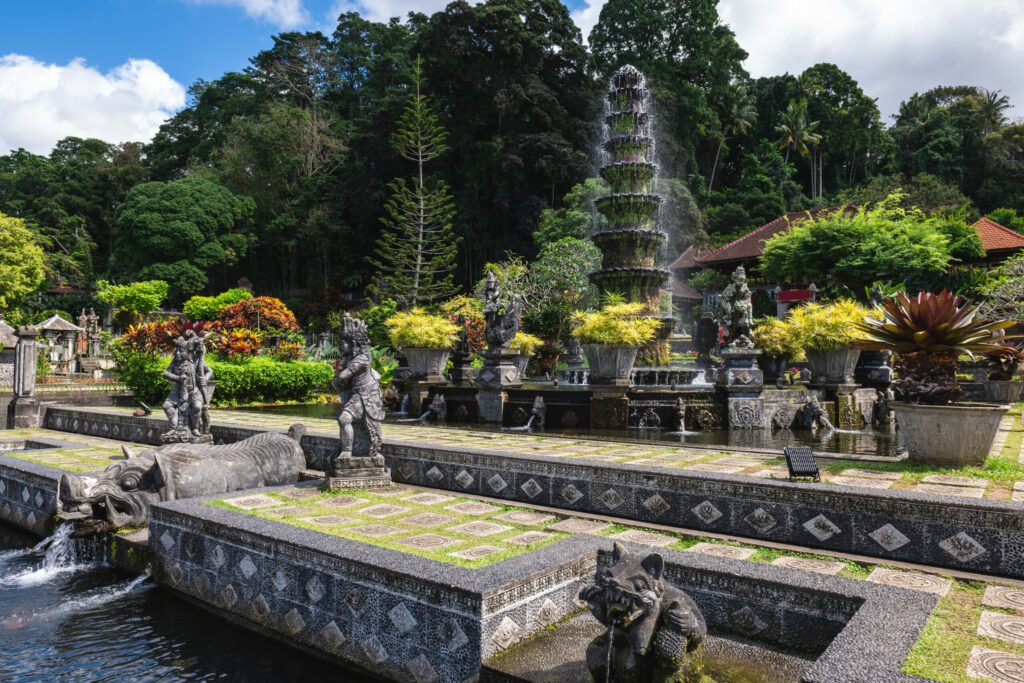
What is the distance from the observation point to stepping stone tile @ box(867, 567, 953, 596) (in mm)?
4307

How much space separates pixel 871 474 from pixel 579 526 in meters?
3.20

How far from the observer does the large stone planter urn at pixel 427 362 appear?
15.2m

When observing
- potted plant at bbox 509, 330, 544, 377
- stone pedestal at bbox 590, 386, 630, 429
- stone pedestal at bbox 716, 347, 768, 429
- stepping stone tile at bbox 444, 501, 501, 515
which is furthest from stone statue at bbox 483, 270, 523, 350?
stepping stone tile at bbox 444, 501, 501, 515

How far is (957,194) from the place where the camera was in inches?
1348

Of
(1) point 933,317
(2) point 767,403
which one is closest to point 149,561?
(1) point 933,317

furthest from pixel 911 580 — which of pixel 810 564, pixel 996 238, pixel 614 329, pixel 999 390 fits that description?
pixel 996 238

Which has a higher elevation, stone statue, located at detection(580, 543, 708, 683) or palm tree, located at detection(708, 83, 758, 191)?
palm tree, located at detection(708, 83, 758, 191)

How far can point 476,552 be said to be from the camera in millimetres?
5000

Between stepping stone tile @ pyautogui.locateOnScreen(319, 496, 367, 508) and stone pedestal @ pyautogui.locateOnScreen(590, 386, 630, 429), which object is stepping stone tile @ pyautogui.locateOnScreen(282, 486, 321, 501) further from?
stone pedestal @ pyautogui.locateOnScreen(590, 386, 630, 429)

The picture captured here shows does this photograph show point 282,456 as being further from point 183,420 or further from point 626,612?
point 626,612

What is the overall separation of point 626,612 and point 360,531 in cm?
317

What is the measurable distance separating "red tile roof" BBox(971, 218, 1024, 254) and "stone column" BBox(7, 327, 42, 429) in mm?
32799

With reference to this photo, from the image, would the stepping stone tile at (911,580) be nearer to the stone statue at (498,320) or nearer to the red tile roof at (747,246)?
the stone statue at (498,320)

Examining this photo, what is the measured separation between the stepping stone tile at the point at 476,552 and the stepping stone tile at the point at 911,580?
259 centimetres
